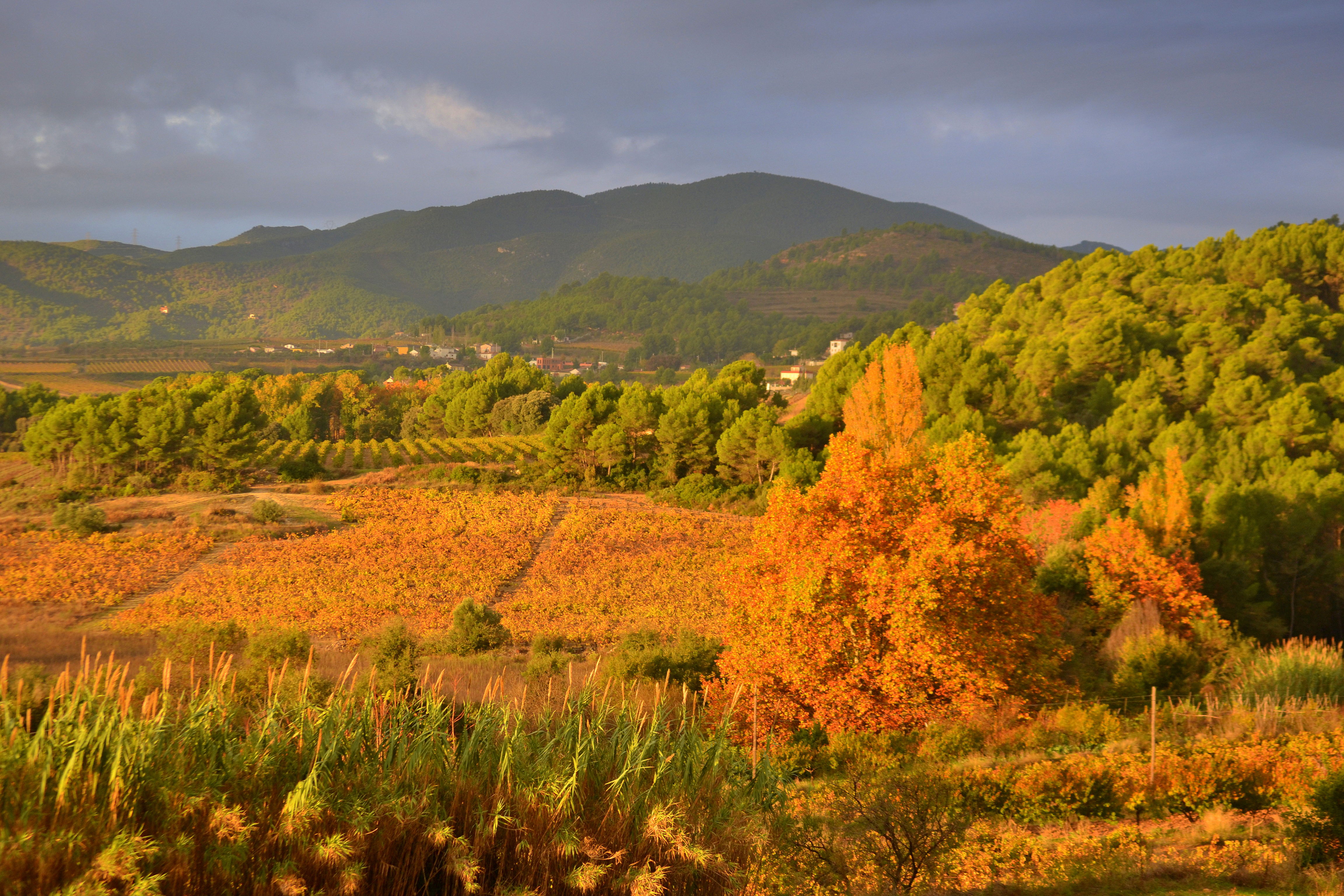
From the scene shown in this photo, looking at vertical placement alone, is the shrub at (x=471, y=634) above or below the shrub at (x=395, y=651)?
below

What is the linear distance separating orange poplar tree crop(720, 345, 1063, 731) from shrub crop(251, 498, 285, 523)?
105 ft

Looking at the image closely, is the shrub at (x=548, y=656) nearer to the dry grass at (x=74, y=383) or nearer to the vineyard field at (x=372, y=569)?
the vineyard field at (x=372, y=569)

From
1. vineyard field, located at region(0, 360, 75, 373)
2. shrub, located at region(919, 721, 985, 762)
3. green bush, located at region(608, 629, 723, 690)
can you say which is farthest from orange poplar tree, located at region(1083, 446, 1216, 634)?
vineyard field, located at region(0, 360, 75, 373)

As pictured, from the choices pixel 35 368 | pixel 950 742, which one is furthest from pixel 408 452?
pixel 35 368

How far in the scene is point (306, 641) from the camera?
683 inches

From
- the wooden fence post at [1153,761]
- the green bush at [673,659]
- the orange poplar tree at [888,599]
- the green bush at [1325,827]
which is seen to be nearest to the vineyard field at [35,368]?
the green bush at [673,659]

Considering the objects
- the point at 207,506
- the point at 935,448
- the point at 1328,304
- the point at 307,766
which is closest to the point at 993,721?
the point at 935,448

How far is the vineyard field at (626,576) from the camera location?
2489 centimetres

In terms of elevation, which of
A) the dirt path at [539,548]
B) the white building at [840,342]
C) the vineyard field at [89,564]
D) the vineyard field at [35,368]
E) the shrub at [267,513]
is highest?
the white building at [840,342]

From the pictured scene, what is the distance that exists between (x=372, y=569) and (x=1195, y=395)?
37644 millimetres

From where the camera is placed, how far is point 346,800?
3.35m

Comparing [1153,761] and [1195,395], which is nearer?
[1153,761]

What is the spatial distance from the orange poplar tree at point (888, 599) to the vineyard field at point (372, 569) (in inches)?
547

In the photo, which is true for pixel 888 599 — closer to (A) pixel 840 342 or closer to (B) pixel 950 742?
(B) pixel 950 742
